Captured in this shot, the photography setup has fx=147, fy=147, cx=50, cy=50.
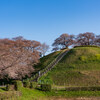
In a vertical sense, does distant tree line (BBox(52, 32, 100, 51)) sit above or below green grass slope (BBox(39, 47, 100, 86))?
above

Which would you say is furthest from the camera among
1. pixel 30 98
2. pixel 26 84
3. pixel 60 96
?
pixel 26 84

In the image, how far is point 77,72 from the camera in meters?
37.4

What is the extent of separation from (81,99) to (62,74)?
56.5 feet

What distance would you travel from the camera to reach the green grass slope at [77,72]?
109ft

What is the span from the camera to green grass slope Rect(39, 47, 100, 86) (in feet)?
109

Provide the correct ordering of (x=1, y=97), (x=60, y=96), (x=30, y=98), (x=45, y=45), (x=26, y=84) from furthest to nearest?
(x=45, y=45) < (x=26, y=84) < (x=60, y=96) < (x=30, y=98) < (x=1, y=97)

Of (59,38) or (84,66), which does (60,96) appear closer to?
(84,66)

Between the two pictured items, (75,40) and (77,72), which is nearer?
(77,72)

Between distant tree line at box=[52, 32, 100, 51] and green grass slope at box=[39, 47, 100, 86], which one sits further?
distant tree line at box=[52, 32, 100, 51]

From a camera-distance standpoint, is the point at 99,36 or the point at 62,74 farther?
the point at 99,36

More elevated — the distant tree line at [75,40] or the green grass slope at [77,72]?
the distant tree line at [75,40]

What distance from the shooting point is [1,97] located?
15.6 meters

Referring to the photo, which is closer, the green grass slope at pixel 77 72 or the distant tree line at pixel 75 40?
the green grass slope at pixel 77 72

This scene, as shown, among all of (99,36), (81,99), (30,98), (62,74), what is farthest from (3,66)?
(99,36)
